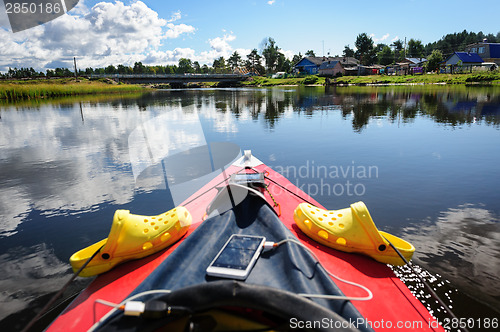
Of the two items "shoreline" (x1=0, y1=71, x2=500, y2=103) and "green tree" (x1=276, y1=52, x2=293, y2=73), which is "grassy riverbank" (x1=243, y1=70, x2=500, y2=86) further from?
"green tree" (x1=276, y1=52, x2=293, y2=73)

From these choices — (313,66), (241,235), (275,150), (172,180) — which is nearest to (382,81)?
(313,66)

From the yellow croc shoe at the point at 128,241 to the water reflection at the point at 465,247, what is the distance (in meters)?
4.38

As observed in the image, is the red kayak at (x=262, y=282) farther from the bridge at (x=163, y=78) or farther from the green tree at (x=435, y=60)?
the bridge at (x=163, y=78)

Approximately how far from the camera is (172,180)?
353 inches

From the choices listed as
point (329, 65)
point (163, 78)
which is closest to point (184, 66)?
point (163, 78)

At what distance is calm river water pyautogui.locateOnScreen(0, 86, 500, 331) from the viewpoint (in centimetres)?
450

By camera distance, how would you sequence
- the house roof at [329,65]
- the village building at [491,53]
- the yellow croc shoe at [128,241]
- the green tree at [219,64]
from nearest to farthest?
the yellow croc shoe at [128,241] < the village building at [491,53] < the house roof at [329,65] < the green tree at [219,64]

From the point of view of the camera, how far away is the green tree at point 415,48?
10013 cm

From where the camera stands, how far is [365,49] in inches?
3659

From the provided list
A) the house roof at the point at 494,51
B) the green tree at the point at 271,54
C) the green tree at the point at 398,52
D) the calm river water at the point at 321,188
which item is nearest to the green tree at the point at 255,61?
the green tree at the point at 271,54

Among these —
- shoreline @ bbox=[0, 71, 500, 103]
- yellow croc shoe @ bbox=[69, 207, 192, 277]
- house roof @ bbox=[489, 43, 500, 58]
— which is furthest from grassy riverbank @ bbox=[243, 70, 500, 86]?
yellow croc shoe @ bbox=[69, 207, 192, 277]

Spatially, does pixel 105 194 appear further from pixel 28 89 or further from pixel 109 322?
pixel 28 89

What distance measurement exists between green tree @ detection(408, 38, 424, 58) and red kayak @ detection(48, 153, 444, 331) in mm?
122087

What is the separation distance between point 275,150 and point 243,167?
620 centimetres
